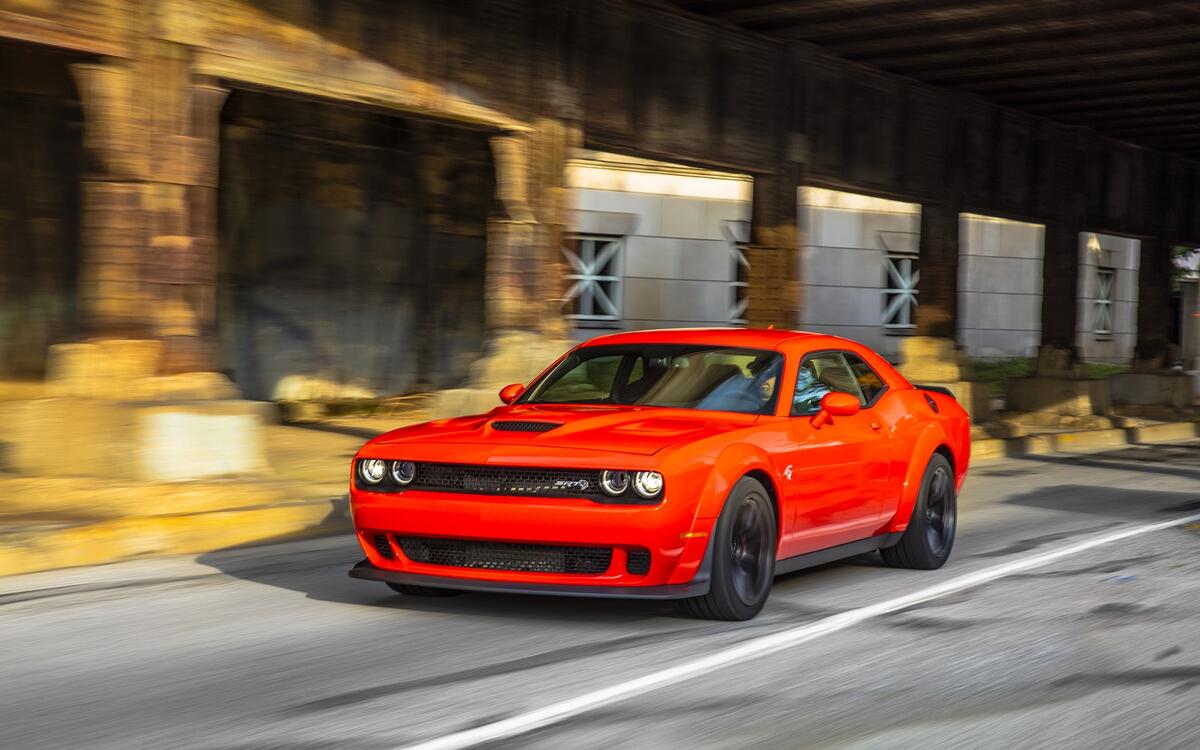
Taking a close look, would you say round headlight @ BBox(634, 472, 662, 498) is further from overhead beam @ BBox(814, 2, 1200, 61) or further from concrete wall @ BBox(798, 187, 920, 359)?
concrete wall @ BBox(798, 187, 920, 359)

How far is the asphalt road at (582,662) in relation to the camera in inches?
204

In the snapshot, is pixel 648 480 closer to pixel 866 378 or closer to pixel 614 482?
pixel 614 482

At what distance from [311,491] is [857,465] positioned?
4649mm

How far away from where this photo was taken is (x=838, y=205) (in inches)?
1310

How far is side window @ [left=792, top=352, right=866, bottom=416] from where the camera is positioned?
318 inches

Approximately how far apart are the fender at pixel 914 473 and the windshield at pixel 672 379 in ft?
3.98

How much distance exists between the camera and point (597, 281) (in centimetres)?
2812

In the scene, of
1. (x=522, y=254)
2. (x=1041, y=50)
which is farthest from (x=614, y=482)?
(x=1041, y=50)

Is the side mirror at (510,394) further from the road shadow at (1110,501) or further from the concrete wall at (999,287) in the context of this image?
the concrete wall at (999,287)

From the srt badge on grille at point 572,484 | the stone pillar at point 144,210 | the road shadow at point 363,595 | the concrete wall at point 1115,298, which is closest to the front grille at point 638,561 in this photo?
the srt badge on grille at point 572,484

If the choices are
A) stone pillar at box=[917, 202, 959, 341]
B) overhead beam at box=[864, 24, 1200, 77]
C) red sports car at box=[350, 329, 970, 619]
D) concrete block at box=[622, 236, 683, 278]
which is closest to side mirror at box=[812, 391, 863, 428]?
red sports car at box=[350, 329, 970, 619]

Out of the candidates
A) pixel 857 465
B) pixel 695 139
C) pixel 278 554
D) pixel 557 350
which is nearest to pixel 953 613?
pixel 857 465

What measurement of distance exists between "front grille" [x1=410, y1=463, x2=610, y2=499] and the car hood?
0.14m

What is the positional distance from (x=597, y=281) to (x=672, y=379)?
20139 millimetres
